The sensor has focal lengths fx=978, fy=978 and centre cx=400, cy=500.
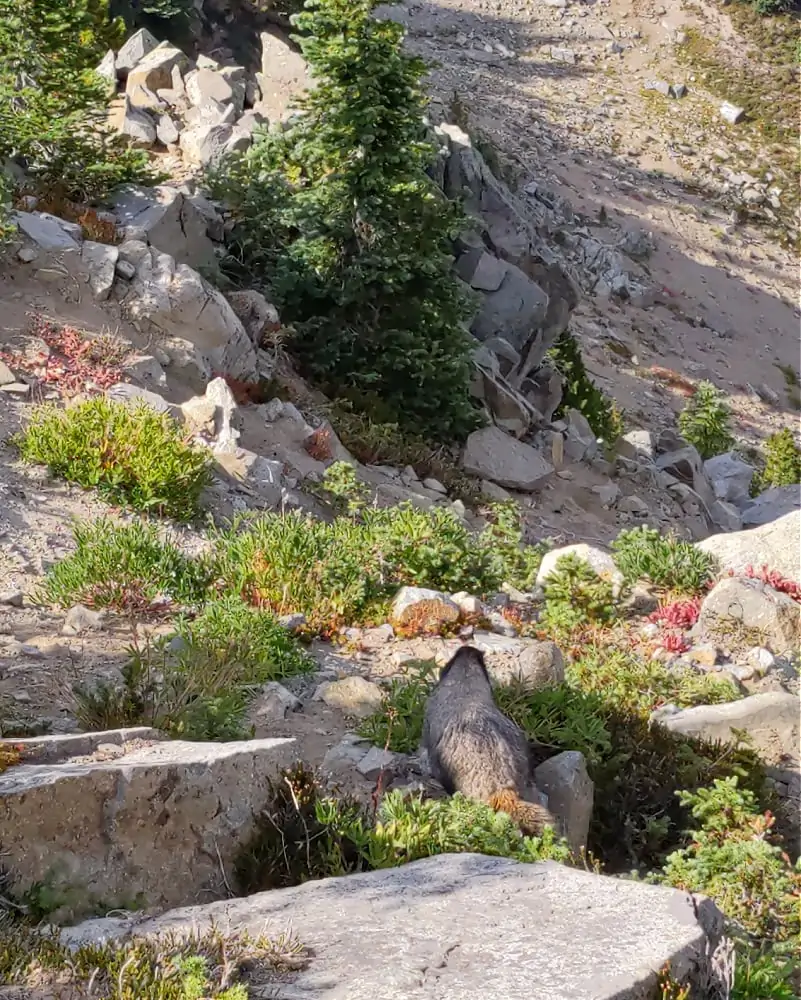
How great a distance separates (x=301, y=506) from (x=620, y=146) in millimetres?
34691

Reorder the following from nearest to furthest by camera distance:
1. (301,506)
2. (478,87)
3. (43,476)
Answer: (43,476)
(301,506)
(478,87)

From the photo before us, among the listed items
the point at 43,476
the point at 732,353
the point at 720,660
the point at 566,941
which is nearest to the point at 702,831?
the point at 720,660

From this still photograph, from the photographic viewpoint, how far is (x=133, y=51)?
19.8 m

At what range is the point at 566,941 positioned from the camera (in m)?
3.58

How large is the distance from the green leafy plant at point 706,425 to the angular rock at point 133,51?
50.5 ft

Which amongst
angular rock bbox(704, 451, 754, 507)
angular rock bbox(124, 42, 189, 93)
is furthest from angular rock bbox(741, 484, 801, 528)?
angular rock bbox(124, 42, 189, 93)

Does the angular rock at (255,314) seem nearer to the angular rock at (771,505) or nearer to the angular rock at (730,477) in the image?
the angular rock at (771,505)

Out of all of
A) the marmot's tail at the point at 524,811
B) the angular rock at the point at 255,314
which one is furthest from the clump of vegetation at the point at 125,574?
the angular rock at the point at 255,314

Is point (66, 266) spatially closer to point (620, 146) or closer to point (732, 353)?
point (732, 353)

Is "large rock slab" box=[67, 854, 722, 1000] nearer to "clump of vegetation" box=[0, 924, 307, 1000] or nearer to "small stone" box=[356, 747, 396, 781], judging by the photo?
"clump of vegetation" box=[0, 924, 307, 1000]

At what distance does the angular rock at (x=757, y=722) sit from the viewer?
25.6 ft

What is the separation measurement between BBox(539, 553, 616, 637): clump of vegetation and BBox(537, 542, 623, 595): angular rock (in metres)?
0.11

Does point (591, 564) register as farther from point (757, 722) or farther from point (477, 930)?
point (477, 930)

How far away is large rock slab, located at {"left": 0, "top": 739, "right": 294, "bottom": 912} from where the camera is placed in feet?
13.6
